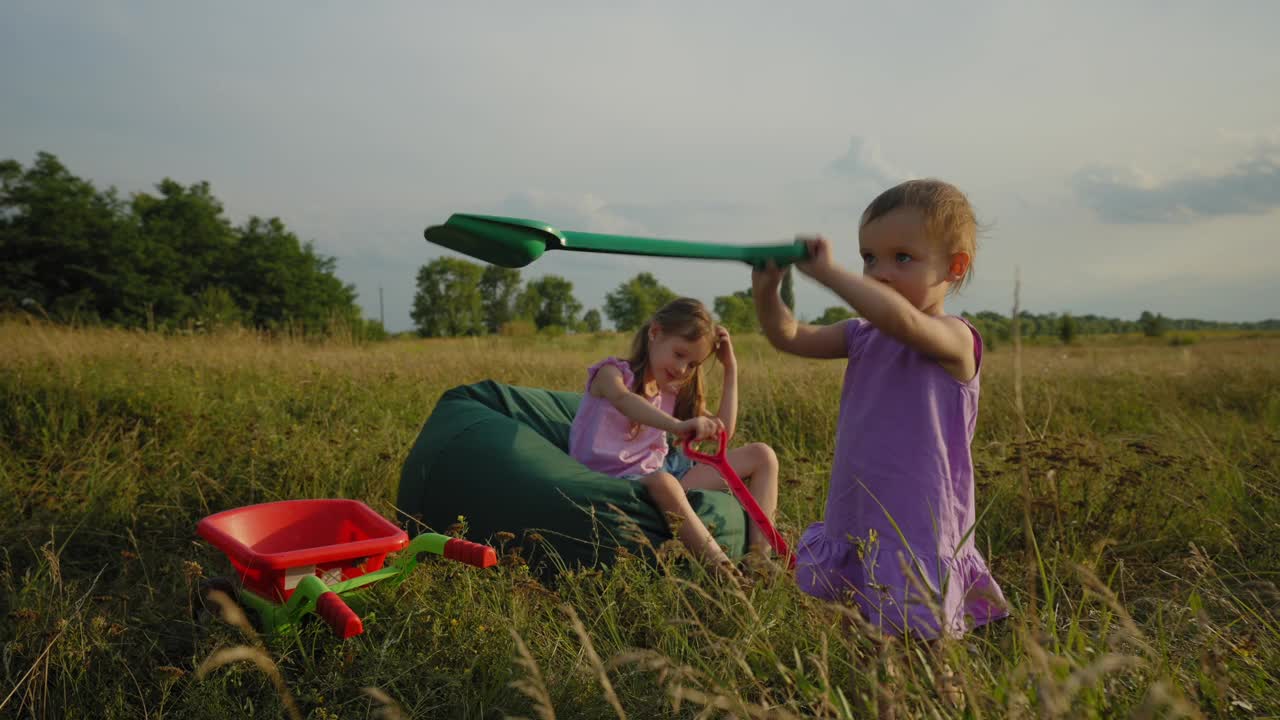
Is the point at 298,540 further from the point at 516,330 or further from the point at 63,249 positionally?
the point at 63,249

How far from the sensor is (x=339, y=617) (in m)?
1.70

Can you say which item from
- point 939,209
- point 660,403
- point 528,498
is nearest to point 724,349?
point 660,403

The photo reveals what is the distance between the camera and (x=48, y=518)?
121 inches

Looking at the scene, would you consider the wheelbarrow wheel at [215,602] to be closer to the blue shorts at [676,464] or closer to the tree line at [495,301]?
the blue shorts at [676,464]

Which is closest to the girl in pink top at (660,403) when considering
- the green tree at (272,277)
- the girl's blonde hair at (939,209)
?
the girl's blonde hair at (939,209)

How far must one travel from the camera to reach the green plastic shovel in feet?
5.20

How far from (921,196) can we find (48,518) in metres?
3.57

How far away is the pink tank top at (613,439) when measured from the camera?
319cm

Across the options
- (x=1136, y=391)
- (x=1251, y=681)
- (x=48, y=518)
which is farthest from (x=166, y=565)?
(x=1136, y=391)

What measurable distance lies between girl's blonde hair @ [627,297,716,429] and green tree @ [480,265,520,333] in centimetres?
5415

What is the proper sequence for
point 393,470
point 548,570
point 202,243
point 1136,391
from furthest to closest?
point 202,243, point 1136,391, point 393,470, point 548,570

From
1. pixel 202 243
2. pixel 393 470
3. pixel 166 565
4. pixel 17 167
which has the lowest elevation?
pixel 166 565

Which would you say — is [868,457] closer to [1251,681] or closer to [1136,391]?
[1251,681]

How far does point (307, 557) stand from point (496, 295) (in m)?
57.3
